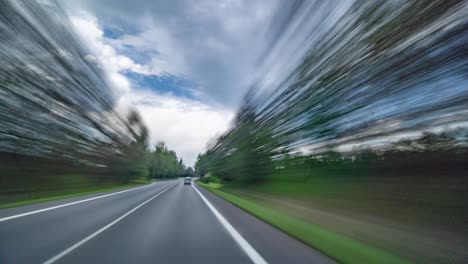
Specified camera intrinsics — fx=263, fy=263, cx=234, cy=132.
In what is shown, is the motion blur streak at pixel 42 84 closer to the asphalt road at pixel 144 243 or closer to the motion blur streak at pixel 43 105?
the motion blur streak at pixel 43 105

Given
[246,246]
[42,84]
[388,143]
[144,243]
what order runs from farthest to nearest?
[42,84] < [388,143] < [144,243] < [246,246]

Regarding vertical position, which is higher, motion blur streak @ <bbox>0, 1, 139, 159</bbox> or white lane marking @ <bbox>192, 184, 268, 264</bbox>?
motion blur streak @ <bbox>0, 1, 139, 159</bbox>

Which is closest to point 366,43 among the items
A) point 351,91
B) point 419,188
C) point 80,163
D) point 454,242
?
point 351,91

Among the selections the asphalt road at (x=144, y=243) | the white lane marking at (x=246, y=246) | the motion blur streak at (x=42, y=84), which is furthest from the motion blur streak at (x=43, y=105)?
the white lane marking at (x=246, y=246)

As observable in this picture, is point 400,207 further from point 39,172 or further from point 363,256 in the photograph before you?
point 39,172

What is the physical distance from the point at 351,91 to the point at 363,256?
32.4 ft

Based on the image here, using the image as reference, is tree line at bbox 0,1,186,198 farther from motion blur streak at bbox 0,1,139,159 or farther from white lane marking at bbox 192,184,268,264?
white lane marking at bbox 192,184,268,264

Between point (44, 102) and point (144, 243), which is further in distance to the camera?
point (44, 102)

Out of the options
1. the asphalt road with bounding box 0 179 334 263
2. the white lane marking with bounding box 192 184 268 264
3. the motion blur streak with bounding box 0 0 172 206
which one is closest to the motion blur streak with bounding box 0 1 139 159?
the motion blur streak with bounding box 0 0 172 206

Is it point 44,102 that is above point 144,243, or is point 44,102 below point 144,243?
above

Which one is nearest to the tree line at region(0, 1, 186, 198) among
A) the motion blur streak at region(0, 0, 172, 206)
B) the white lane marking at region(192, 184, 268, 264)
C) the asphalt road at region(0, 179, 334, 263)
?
the motion blur streak at region(0, 0, 172, 206)

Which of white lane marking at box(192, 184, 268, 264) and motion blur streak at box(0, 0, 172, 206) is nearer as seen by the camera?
white lane marking at box(192, 184, 268, 264)

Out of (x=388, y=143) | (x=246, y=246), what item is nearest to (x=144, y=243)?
(x=246, y=246)

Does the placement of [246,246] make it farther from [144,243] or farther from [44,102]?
[44,102]
